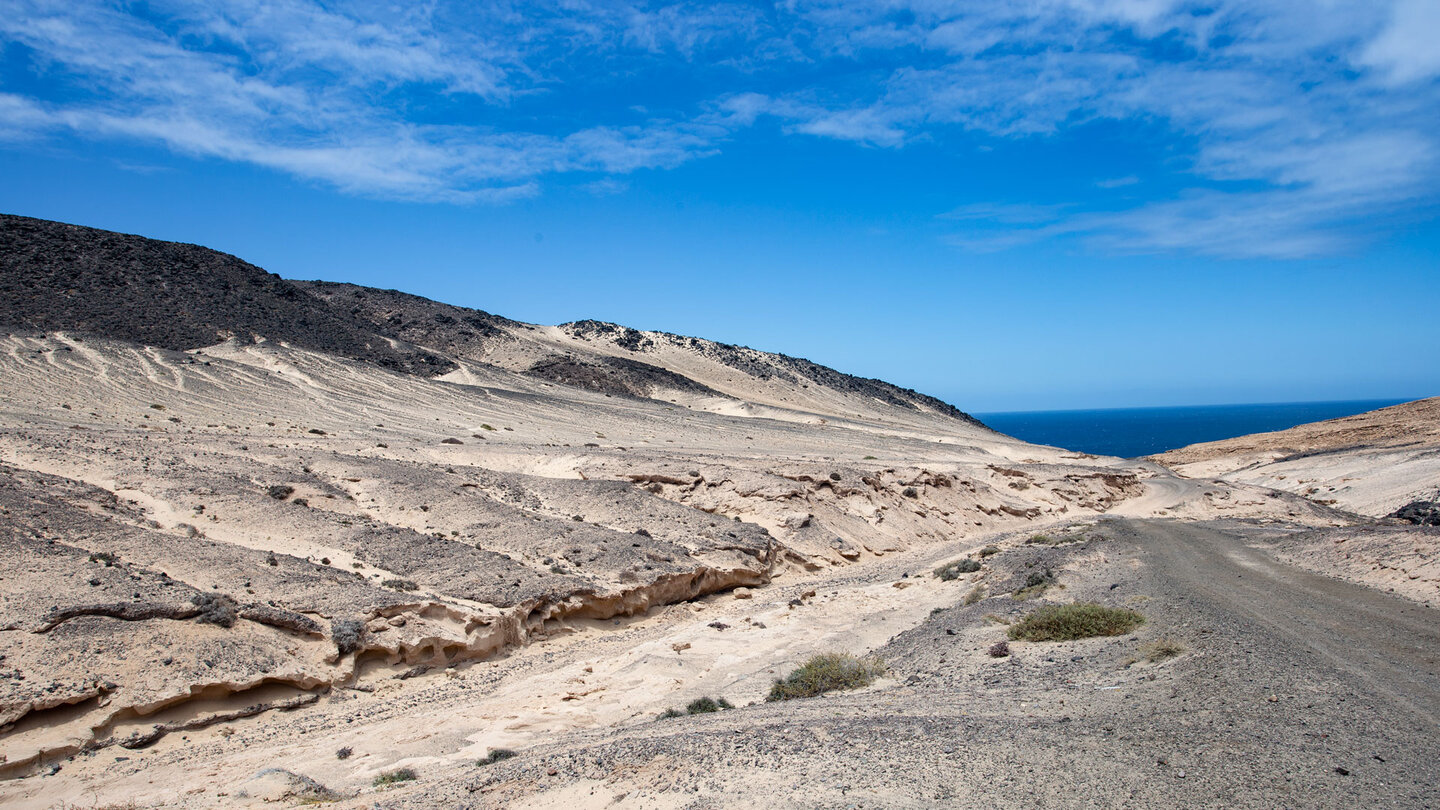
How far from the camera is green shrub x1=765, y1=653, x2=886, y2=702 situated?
396 inches

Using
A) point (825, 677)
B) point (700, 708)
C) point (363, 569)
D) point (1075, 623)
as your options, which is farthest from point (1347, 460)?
point (363, 569)

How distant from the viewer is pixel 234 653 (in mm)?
10320

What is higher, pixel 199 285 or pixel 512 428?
pixel 199 285

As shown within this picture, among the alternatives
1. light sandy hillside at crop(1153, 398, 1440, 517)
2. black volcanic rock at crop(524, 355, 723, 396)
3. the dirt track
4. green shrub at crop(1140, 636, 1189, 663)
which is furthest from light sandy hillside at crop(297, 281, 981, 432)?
green shrub at crop(1140, 636, 1189, 663)

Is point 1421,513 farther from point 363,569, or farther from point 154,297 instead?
point 154,297

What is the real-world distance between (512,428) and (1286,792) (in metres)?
31.3

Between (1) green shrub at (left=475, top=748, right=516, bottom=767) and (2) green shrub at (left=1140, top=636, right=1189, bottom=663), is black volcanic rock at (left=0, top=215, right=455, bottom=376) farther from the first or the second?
(2) green shrub at (left=1140, top=636, right=1189, bottom=663)

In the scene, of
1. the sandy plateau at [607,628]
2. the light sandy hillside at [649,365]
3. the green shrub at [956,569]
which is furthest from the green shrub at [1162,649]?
the light sandy hillside at [649,365]

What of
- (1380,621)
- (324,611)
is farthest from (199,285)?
(1380,621)

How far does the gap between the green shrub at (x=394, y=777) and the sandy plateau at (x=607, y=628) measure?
10cm

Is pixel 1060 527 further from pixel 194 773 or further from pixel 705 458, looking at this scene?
pixel 194 773

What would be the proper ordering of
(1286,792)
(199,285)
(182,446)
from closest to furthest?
1. (1286,792)
2. (182,446)
3. (199,285)

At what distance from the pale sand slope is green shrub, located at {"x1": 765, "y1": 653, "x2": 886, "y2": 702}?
615mm

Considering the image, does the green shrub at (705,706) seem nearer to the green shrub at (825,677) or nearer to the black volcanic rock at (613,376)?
the green shrub at (825,677)
